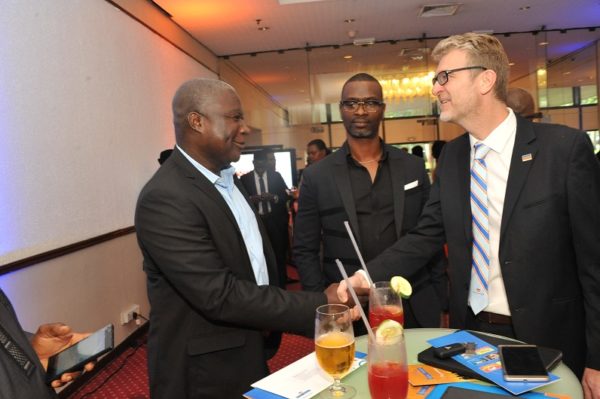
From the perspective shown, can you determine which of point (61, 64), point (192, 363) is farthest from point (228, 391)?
point (61, 64)

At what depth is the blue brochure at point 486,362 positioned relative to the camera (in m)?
1.16

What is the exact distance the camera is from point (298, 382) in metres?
1.27

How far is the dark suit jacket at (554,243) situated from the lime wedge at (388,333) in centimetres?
78

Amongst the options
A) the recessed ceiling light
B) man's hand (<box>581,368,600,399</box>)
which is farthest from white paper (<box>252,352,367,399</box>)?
the recessed ceiling light

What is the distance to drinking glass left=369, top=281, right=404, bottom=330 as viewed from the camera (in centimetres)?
141

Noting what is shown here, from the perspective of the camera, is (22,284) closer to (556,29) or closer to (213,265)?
(213,265)

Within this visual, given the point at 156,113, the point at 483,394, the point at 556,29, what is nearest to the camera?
the point at 483,394

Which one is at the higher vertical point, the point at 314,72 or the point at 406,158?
the point at 314,72

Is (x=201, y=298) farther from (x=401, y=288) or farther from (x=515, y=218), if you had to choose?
(x=515, y=218)

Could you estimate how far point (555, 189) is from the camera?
5.30 feet

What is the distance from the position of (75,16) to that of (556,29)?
824 cm

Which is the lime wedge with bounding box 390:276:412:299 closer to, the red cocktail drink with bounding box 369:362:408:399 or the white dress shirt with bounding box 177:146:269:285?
the red cocktail drink with bounding box 369:362:408:399

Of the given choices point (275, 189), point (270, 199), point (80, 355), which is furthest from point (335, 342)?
point (275, 189)

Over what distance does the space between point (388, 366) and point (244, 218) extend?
105 centimetres
